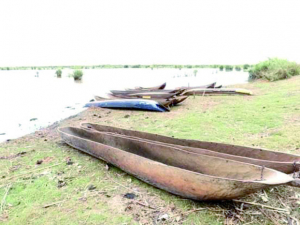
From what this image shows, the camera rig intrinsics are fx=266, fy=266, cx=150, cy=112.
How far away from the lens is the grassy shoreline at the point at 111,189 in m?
2.12

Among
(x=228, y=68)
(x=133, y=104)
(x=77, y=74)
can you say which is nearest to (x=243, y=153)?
(x=133, y=104)

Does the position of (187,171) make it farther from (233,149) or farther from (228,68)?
(228,68)

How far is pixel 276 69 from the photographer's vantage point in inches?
465

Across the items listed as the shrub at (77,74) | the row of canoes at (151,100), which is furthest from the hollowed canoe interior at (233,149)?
the shrub at (77,74)

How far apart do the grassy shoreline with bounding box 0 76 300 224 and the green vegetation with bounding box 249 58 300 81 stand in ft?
23.4

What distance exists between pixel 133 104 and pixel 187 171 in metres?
5.07

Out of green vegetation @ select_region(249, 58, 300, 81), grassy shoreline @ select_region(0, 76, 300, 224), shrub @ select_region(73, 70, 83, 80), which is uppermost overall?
green vegetation @ select_region(249, 58, 300, 81)

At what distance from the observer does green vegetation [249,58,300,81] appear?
11483mm

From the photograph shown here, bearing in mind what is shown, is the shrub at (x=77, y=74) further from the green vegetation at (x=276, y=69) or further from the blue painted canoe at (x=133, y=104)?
the green vegetation at (x=276, y=69)

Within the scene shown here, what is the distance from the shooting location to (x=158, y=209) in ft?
7.32

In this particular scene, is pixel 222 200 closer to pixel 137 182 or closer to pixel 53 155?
pixel 137 182

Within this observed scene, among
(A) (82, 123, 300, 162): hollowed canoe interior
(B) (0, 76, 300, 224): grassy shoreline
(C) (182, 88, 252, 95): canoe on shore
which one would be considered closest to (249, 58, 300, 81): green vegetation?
(C) (182, 88, 252, 95): canoe on shore

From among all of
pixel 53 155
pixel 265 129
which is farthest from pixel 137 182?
pixel 265 129

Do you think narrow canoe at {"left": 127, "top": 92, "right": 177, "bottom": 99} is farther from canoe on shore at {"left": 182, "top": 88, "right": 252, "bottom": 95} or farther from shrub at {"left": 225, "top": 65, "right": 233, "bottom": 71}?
shrub at {"left": 225, "top": 65, "right": 233, "bottom": 71}
